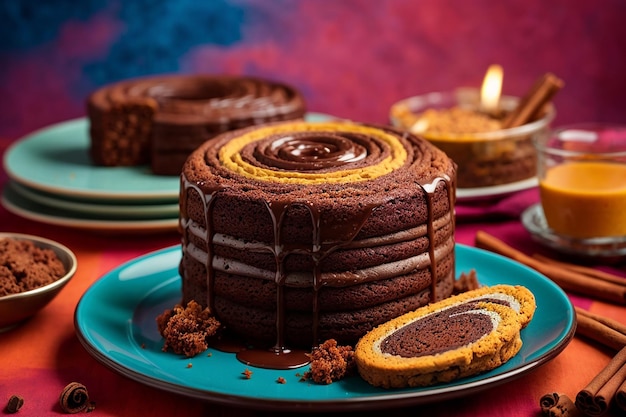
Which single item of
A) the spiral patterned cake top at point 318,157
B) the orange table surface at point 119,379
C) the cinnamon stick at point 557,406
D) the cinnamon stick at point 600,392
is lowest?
the orange table surface at point 119,379

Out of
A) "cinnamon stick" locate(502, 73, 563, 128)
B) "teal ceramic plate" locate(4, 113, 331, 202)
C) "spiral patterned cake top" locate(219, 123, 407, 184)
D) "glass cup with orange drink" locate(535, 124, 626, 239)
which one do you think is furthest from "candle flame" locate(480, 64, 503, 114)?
"teal ceramic plate" locate(4, 113, 331, 202)

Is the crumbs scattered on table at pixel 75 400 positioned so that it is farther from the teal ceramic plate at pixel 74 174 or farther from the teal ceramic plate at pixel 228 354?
the teal ceramic plate at pixel 74 174

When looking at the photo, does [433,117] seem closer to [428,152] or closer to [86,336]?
[428,152]

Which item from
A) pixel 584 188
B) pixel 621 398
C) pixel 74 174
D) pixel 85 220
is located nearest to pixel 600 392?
pixel 621 398

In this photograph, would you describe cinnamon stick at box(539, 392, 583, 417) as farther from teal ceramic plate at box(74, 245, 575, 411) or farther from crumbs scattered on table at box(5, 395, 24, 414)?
crumbs scattered on table at box(5, 395, 24, 414)

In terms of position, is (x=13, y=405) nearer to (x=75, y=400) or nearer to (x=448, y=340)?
(x=75, y=400)

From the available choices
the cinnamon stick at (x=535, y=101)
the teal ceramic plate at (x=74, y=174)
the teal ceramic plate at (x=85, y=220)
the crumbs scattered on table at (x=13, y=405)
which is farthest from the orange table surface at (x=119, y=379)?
the cinnamon stick at (x=535, y=101)

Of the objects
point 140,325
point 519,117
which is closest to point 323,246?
point 140,325
